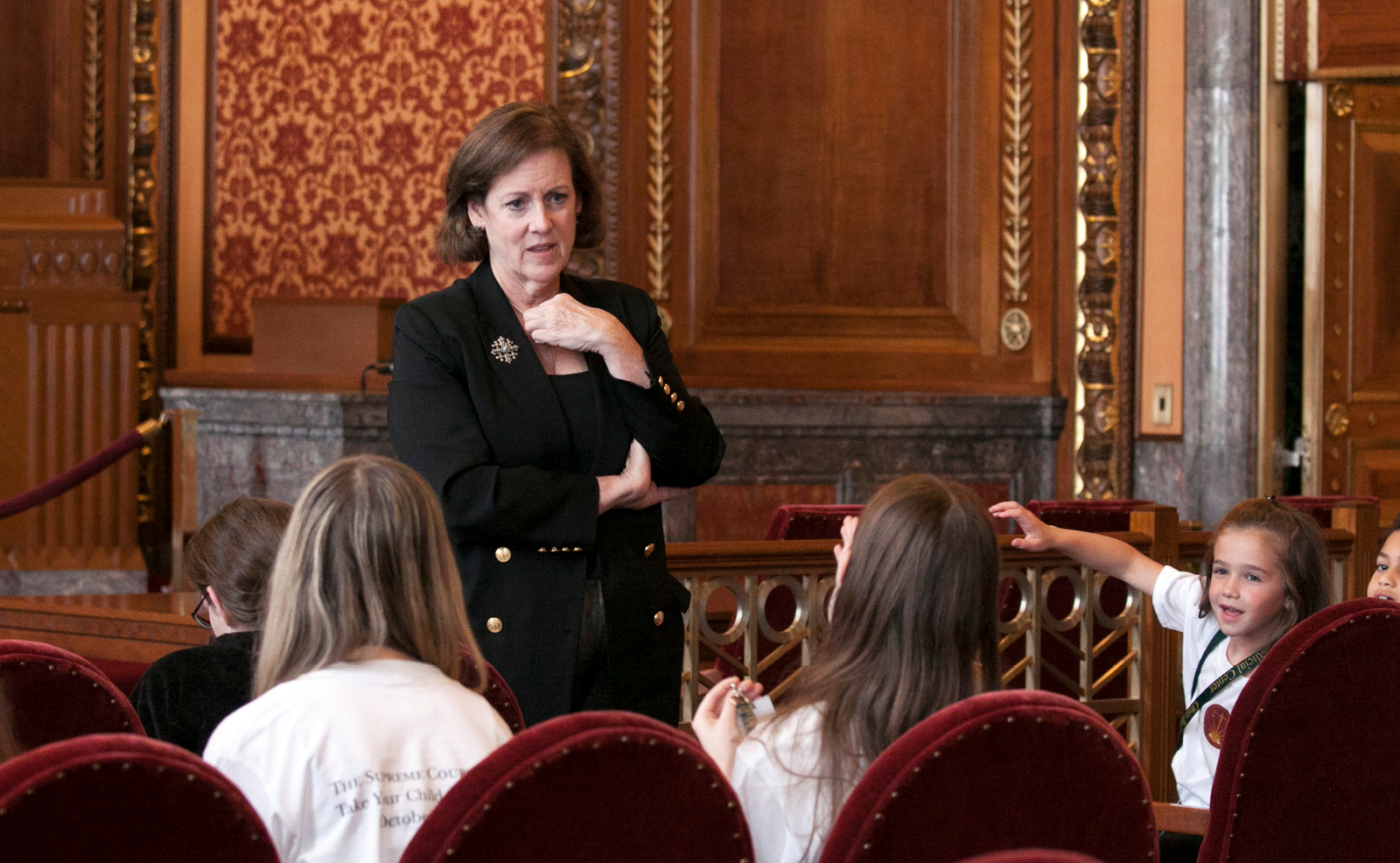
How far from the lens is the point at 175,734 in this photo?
6.41ft

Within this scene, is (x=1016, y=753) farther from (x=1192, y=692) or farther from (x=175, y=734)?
(x=1192, y=692)

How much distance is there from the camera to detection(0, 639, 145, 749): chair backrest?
5.23 ft

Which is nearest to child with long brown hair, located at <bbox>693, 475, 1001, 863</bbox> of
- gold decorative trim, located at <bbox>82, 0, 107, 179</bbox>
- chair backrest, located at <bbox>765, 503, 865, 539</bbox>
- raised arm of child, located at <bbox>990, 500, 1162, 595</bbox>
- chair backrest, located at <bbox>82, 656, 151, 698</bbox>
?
raised arm of child, located at <bbox>990, 500, 1162, 595</bbox>

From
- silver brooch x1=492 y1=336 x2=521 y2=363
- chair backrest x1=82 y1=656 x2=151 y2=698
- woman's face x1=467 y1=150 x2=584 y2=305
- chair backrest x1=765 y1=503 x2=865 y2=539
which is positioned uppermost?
woman's face x1=467 y1=150 x2=584 y2=305

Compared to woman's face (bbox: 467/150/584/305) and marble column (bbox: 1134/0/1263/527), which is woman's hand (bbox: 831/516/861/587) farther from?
marble column (bbox: 1134/0/1263/527)

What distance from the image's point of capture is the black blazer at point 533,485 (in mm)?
1979

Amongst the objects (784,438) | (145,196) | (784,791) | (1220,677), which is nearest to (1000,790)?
(784,791)

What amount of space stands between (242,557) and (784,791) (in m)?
0.85

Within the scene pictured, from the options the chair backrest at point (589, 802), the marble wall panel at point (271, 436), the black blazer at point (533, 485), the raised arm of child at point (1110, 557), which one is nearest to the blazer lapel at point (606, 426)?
the black blazer at point (533, 485)

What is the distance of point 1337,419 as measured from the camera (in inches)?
224

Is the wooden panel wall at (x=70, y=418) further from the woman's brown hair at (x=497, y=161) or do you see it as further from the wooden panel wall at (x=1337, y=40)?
the wooden panel wall at (x=1337, y=40)

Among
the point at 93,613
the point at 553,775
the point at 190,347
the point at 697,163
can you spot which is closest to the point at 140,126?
the point at 190,347

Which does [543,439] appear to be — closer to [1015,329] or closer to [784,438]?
[784,438]

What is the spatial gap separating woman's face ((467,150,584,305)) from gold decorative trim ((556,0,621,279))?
151 inches
